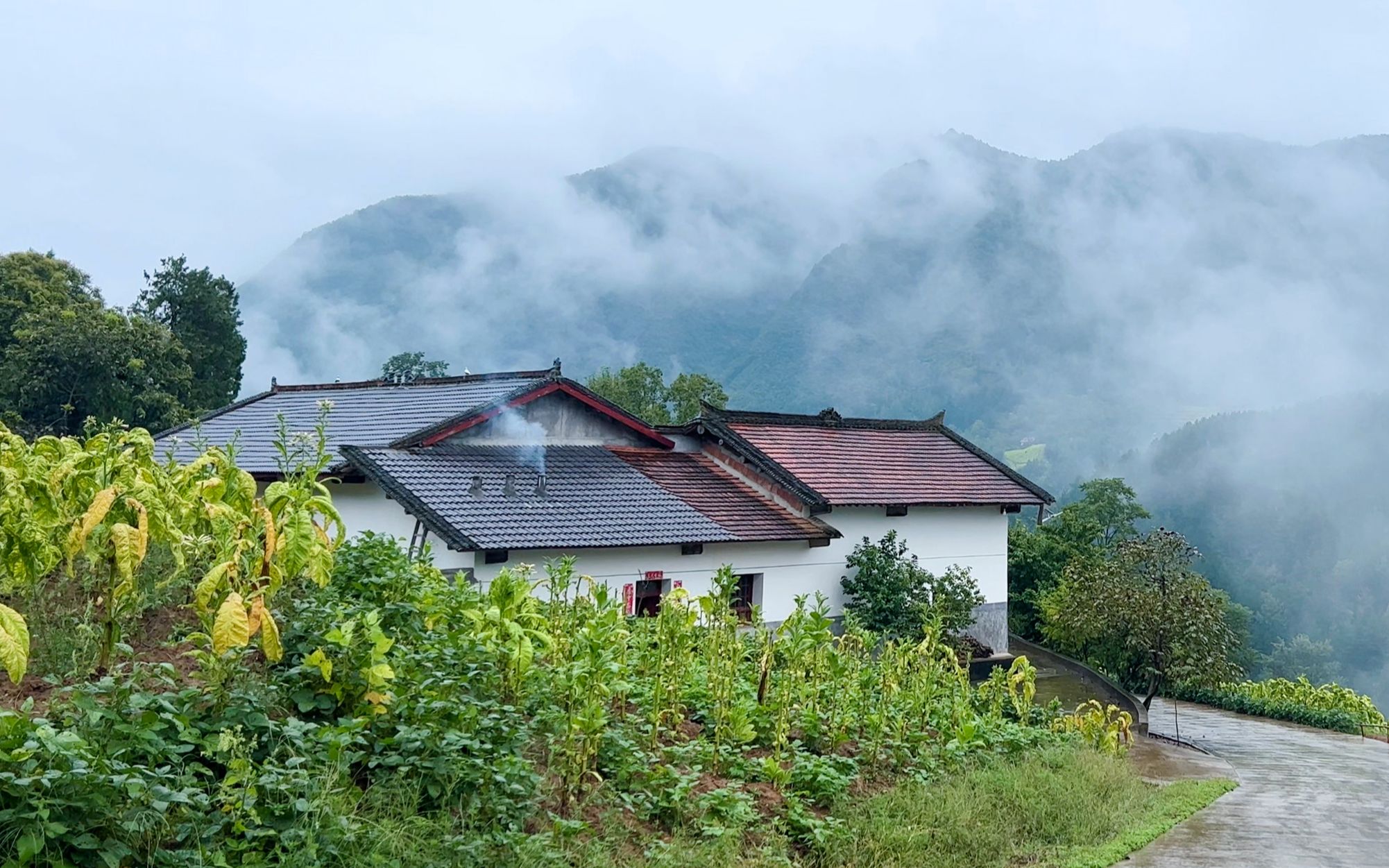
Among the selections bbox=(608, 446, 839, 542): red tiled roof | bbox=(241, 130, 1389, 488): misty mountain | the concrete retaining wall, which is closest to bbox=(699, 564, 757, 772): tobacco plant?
bbox=(608, 446, 839, 542): red tiled roof

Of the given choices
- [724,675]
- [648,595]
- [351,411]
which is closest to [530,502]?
[648,595]

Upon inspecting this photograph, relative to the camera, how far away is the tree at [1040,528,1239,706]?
69.1 feet

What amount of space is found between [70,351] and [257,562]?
31.0 metres

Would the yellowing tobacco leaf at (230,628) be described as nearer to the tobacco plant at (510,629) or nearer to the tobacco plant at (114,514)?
the tobacco plant at (114,514)

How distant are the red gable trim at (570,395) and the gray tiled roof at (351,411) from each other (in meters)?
0.39

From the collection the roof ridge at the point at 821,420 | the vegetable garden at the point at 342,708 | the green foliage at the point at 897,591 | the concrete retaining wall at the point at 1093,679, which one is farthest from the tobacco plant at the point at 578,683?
the roof ridge at the point at 821,420

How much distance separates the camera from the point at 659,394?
49.1 m

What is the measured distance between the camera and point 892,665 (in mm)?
9836

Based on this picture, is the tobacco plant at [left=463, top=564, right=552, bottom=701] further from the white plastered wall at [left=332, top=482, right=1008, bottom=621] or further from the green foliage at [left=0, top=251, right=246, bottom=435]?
the green foliage at [left=0, top=251, right=246, bottom=435]

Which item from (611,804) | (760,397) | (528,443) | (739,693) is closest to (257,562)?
(611,804)

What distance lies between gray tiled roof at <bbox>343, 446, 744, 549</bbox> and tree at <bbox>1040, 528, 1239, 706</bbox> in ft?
29.5

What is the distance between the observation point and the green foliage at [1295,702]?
960 inches

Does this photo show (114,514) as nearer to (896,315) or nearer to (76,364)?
(76,364)

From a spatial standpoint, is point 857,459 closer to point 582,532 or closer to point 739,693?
point 582,532
